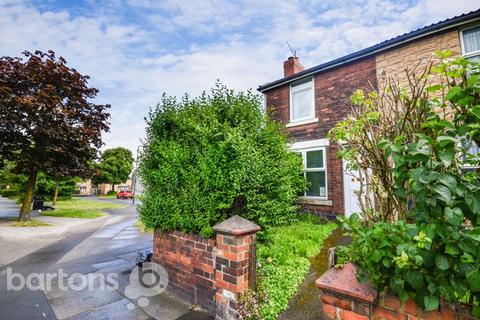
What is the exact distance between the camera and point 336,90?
862cm

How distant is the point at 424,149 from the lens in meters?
1.52

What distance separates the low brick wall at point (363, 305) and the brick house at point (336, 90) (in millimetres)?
5862

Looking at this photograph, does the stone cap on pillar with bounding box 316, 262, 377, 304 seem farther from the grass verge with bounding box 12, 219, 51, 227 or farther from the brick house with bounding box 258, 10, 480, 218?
the grass verge with bounding box 12, 219, 51, 227

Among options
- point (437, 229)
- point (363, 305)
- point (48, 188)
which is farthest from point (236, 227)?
point (48, 188)

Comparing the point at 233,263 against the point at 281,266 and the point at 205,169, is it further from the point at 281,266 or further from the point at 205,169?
the point at 205,169

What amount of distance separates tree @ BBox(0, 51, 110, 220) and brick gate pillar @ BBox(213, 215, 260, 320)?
39.6 ft

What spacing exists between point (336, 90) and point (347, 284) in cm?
804

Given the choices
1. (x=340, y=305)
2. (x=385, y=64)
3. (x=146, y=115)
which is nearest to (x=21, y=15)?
(x=146, y=115)

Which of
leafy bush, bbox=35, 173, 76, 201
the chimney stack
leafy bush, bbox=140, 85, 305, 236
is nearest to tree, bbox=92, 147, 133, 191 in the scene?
leafy bush, bbox=35, 173, 76, 201

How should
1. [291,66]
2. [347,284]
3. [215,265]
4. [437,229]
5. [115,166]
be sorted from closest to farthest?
1. [437,229]
2. [347,284]
3. [215,265]
4. [291,66]
5. [115,166]

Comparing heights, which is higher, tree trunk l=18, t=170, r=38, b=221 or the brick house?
the brick house

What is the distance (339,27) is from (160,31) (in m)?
5.64

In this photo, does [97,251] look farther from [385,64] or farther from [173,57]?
[385,64]

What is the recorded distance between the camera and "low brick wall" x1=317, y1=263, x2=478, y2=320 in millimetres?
1544
